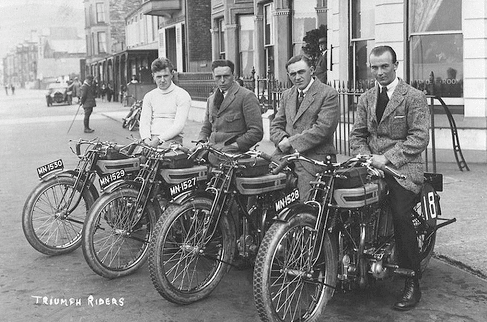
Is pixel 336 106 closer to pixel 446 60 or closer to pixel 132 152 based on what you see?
pixel 132 152

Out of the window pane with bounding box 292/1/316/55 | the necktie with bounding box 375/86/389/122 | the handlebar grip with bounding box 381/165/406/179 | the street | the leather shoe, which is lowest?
the street

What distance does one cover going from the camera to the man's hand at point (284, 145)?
249 inches

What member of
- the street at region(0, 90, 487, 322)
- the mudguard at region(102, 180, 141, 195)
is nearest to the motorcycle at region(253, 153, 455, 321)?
the street at region(0, 90, 487, 322)

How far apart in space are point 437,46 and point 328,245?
29.2ft

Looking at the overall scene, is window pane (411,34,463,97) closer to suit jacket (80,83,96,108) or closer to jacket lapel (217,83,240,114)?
jacket lapel (217,83,240,114)

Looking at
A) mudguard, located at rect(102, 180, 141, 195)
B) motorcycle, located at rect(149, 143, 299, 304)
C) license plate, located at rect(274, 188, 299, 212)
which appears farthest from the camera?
mudguard, located at rect(102, 180, 141, 195)

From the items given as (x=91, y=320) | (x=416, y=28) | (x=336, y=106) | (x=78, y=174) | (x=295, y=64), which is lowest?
(x=91, y=320)

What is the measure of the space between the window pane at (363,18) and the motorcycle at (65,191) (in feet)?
28.2

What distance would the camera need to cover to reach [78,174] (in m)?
7.26

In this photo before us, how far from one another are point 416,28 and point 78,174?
830cm

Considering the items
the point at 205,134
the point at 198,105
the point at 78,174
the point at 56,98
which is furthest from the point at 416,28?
the point at 56,98

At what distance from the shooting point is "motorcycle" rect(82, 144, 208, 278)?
6.20 m

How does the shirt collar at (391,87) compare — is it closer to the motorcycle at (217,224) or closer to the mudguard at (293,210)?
the motorcycle at (217,224)

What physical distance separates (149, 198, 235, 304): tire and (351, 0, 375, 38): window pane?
31.2 feet
